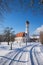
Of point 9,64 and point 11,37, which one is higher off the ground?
point 11,37

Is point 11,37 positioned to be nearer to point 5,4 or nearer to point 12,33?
point 12,33

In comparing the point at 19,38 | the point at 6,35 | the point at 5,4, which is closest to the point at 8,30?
the point at 6,35

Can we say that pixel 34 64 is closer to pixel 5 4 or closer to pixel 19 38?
pixel 5 4

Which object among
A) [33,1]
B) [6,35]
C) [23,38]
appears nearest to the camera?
[33,1]

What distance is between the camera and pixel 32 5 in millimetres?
5676

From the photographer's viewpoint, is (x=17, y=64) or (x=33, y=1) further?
(x=17, y=64)

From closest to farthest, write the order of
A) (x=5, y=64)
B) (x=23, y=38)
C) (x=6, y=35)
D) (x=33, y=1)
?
(x=33, y=1) < (x=5, y=64) < (x=6, y=35) < (x=23, y=38)

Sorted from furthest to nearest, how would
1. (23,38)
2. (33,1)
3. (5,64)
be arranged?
(23,38) → (5,64) → (33,1)

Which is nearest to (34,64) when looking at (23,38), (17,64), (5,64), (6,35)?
(17,64)

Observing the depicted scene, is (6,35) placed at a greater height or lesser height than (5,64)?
greater

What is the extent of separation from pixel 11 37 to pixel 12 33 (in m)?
1.36

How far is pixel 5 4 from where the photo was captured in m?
5.68

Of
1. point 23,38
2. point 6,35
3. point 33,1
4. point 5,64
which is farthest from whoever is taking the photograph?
point 23,38

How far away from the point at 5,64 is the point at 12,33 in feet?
124
